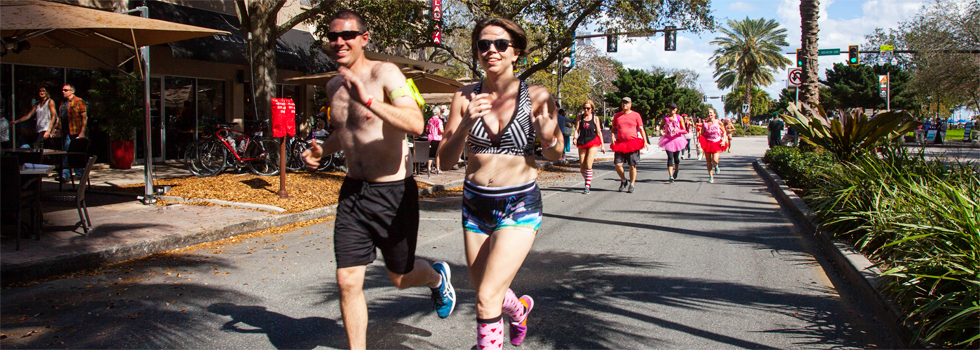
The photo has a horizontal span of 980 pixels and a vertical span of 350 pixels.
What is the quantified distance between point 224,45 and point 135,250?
10667 millimetres

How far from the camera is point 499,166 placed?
10.3ft

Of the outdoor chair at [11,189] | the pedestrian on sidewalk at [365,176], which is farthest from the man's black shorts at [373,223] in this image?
the outdoor chair at [11,189]

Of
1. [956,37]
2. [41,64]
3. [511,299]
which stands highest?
[956,37]

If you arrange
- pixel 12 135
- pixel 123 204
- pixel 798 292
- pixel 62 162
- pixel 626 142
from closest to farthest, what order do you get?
pixel 798 292 < pixel 123 204 < pixel 62 162 < pixel 626 142 < pixel 12 135

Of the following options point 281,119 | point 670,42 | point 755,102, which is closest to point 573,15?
point 670,42

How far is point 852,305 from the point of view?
4758mm

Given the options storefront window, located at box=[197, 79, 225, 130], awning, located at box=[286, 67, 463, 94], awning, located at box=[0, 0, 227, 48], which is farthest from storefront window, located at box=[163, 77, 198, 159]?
awning, located at box=[0, 0, 227, 48]

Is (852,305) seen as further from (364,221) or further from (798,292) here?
(364,221)

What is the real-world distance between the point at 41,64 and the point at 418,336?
1396 cm

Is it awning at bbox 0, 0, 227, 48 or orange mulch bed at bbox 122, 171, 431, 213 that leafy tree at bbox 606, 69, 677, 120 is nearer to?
orange mulch bed at bbox 122, 171, 431, 213

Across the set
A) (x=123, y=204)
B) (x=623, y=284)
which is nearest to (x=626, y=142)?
(x=623, y=284)

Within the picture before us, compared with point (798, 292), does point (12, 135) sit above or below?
above

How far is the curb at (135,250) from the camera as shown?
17.6ft

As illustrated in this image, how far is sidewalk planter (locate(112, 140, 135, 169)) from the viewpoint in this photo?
13663 millimetres
